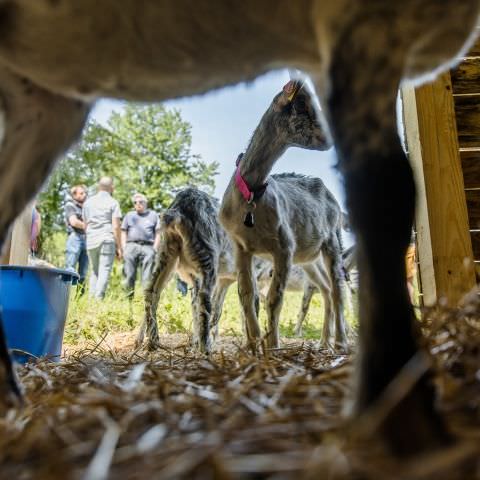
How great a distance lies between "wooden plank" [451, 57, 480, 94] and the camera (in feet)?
9.46

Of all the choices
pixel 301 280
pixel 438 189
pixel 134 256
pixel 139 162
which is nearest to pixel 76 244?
pixel 134 256

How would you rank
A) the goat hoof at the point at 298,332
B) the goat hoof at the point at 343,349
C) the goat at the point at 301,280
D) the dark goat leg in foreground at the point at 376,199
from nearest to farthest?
the dark goat leg in foreground at the point at 376,199
the goat hoof at the point at 343,349
the goat at the point at 301,280
the goat hoof at the point at 298,332

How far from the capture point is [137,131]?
17469 millimetres

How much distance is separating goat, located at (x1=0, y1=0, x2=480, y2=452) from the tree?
1426 cm

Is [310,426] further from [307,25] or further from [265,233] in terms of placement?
[265,233]

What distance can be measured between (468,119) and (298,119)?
1.17 m

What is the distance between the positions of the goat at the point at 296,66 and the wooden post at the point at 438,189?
4.40 ft

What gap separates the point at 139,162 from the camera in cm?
1683

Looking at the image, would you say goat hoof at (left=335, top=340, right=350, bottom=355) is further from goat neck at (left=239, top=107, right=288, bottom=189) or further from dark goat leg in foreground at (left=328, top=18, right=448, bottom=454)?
goat neck at (left=239, top=107, right=288, bottom=189)

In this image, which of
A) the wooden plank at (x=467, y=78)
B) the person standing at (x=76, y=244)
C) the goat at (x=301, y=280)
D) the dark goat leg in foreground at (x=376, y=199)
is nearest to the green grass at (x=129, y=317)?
the goat at (x=301, y=280)

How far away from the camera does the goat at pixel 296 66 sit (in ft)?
2.69

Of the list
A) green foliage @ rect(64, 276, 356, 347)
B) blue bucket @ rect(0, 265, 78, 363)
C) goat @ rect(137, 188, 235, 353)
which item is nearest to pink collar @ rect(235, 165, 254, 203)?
goat @ rect(137, 188, 235, 353)

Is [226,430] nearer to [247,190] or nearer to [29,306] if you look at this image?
[29,306]

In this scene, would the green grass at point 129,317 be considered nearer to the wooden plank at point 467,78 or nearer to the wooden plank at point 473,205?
the wooden plank at point 473,205
